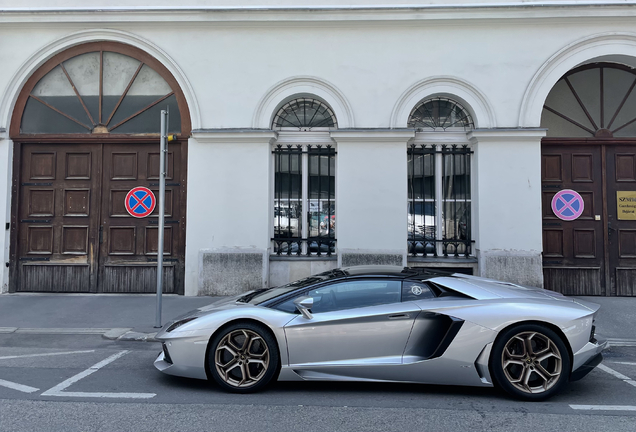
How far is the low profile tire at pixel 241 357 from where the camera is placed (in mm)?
4602

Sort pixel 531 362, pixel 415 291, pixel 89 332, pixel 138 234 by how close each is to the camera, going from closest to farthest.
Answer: pixel 531 362
pixel 415 291
pixel 89 332
pixel 138 234

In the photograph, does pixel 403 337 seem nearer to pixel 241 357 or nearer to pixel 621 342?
pixel 241 357

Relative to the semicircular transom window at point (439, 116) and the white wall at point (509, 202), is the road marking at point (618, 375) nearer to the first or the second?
the white wall at point (509, 202)

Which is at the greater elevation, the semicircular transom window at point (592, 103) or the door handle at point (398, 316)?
the semicircular transom window at point (592, 103)

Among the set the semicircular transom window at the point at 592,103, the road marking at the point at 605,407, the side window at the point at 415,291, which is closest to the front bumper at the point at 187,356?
the side window at the point at 415,291

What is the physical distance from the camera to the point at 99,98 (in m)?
10.5

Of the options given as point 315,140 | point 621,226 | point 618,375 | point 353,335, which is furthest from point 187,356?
point 621,226

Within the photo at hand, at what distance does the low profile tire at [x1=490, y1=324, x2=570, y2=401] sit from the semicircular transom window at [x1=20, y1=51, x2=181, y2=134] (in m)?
8.24

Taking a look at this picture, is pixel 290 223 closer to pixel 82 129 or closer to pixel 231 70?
pixel 231 70

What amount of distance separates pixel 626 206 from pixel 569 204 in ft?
5.10

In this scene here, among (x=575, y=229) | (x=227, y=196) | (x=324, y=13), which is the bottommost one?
(x=575, y=229)

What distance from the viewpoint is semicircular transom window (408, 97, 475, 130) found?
10398mm

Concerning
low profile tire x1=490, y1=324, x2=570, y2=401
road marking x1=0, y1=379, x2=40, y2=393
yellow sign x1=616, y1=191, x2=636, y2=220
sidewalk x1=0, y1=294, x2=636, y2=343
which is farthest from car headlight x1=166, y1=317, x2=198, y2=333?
yellow sign x1=616, y1=191, x2=636, y2=220

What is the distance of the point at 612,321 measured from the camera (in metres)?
8.16
